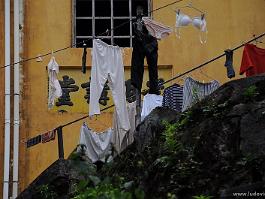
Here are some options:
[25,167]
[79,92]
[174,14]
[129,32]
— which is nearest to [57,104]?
[79,92]

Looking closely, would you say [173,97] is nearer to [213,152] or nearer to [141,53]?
[141,53]

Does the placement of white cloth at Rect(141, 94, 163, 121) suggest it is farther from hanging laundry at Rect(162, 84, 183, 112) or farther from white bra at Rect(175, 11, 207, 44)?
white bra at Rect(175, 11, 207, 44)

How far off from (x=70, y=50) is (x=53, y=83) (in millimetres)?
1589

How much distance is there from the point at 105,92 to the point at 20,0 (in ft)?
9.51

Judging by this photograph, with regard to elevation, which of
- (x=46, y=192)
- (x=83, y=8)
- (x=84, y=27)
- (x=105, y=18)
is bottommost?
(x=46, y=192)

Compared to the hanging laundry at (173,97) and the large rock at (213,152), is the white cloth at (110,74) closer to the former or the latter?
the hanging laundry at (173,97)

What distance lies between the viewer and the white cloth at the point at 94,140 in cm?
1267

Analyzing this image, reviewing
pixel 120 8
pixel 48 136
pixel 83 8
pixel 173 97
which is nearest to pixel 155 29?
pixel 173 97

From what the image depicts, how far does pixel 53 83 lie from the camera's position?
1302cm

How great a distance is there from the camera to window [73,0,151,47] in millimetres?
14688

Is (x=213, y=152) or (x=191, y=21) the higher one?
(x=191, y=21)

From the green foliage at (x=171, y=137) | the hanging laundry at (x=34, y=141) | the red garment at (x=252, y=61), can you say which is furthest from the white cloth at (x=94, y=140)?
the green foliage at (x=171, y=137)


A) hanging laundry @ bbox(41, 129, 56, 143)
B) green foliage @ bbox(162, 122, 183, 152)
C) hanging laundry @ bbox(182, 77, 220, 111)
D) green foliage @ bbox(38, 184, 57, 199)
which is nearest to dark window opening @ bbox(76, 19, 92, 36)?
hanging laundry @ bbox(41, 129, 56, 143)

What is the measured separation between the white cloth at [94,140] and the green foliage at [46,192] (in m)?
1.77
